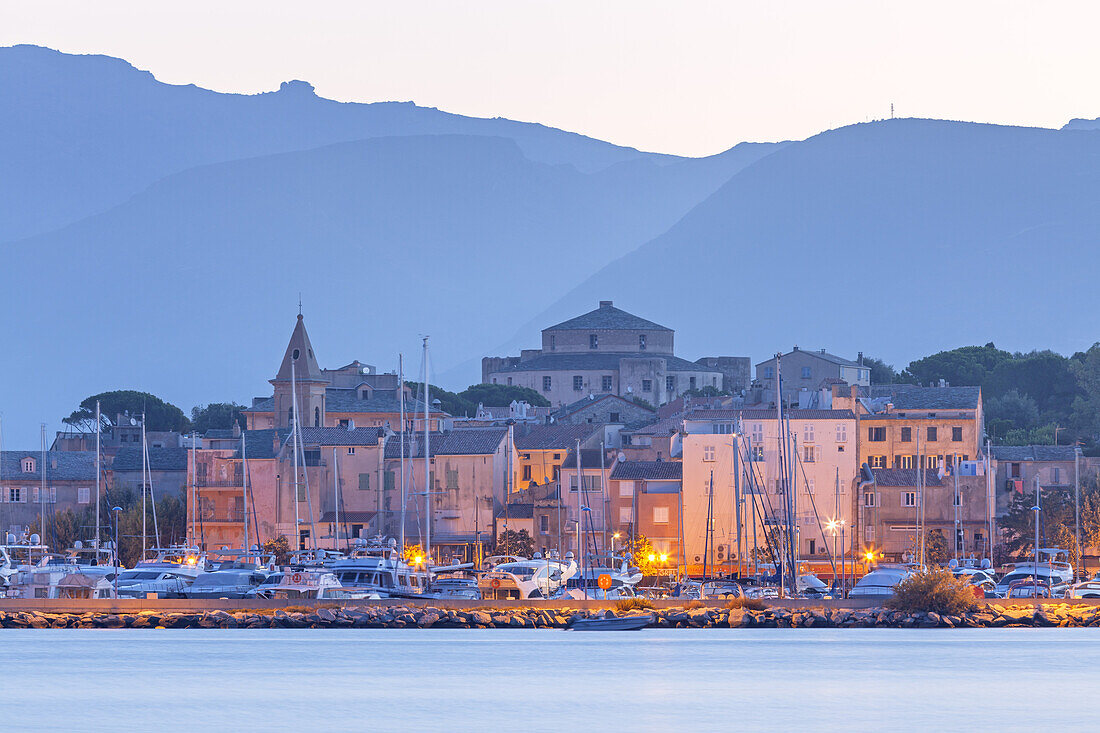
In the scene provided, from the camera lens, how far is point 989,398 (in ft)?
381

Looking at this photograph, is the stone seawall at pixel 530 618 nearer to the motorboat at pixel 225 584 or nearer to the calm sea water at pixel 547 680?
the calm sea water at pixel 547 680

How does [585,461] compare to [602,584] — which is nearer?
[602,584]

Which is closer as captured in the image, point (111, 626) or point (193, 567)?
point (111, 626)

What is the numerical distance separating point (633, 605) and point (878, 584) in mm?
7646

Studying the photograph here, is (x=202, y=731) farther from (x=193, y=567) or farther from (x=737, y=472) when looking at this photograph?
(x=737, y=472)

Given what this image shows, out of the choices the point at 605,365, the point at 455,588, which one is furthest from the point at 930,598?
the point at 605,365

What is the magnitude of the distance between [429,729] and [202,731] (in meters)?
3.66

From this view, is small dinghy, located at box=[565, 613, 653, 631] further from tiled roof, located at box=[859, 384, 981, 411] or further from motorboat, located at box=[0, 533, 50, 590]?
tiled roof, located at box=[859, 384, 981, 411]

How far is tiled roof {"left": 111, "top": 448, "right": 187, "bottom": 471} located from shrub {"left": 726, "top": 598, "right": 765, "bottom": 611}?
118ft

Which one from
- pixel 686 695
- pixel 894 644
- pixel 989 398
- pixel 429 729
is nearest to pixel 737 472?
pixel 894 644

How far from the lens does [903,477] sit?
238 feet

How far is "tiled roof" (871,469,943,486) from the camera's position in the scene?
235 feet

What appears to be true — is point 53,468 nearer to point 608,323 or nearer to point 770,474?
point 770,474

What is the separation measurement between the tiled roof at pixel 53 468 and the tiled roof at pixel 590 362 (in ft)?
188
